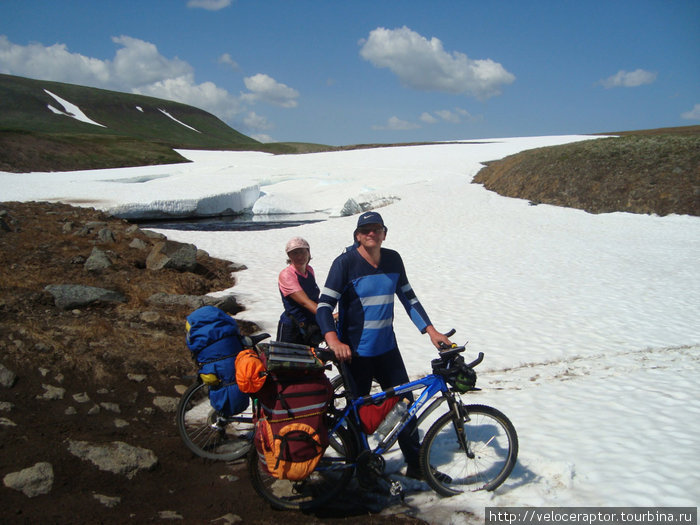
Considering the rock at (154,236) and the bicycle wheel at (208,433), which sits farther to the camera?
the rock at (154,236)

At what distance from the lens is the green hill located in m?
47.9

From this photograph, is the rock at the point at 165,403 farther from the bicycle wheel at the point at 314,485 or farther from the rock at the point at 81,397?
the bicycle wheel at the point at 314,485

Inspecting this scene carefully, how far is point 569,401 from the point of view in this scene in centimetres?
584

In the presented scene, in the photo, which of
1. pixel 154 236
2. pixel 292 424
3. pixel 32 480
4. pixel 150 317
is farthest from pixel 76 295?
pixel 154 236

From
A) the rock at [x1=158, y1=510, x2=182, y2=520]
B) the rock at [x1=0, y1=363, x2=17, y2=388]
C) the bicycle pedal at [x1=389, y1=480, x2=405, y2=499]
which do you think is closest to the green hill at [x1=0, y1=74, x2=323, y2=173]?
the rock at [x1=0, y1=363, x2=17, y2=388]

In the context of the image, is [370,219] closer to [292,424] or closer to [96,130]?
[292,424]

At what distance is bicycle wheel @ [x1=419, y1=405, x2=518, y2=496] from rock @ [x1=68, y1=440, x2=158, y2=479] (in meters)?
2.45

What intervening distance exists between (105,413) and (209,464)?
4.87 feet

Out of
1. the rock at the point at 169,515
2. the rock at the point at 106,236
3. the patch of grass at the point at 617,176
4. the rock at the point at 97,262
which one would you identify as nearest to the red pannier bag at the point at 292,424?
the rock at the point at 169,515

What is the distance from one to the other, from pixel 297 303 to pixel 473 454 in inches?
83.1

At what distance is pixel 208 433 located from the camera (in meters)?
4.71

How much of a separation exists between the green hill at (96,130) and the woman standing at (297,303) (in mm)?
46733

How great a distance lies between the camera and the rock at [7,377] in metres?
5.20

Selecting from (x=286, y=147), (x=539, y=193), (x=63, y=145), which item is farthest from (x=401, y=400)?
(x=286, y=147)
